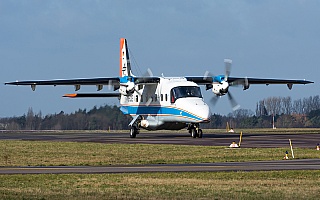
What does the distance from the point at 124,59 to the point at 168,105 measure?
10111mm

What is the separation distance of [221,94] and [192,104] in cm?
384

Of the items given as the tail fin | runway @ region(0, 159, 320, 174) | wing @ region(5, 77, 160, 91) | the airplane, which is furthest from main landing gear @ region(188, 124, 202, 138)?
runway @ region(0, 159, 320, 174)

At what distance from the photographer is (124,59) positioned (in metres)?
63.9

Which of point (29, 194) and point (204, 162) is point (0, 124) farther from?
point (29, 194)

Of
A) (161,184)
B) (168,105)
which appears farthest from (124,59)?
(161,184)

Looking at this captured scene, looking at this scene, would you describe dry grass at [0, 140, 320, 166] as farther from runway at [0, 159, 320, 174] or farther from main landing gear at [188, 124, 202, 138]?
main landing gear at [188, 124, 202, 138]

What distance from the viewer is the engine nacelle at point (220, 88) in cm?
5497

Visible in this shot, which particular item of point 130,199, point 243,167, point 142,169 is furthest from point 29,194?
point 243,167

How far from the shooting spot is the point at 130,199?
62.1 ft

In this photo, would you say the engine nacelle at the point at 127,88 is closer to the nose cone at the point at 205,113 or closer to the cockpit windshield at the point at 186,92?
the cockpit windshield at the point at 186,92

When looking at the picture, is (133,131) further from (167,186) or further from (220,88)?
(167,186)

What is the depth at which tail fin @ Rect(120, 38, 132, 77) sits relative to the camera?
63022mm

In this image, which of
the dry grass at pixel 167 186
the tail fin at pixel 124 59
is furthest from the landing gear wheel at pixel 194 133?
the dry grass at pixel 167 186

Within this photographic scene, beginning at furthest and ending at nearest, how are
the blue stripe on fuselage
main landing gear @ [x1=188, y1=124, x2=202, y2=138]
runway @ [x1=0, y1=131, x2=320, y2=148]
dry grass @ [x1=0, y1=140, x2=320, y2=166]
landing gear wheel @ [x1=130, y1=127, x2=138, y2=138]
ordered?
landing gear wheel @ [x1=130, y1=127, x2=138, y2=138], main landing gear @ [x1=188, y1=124, x2=202, y2=138], the blue stripe on fuselage, runway @ [x1=0, y1=131, x2=320, y2=148], dry grass @ [x1=0, y1=140, x2=320, y2=166]
